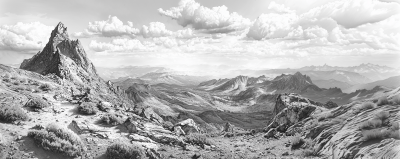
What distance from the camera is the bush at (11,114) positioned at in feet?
51.0

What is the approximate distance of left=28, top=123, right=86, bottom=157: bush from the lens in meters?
13.4

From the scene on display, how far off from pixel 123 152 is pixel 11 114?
982cm

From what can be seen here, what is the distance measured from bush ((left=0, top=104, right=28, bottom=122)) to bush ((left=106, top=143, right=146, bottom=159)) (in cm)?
847

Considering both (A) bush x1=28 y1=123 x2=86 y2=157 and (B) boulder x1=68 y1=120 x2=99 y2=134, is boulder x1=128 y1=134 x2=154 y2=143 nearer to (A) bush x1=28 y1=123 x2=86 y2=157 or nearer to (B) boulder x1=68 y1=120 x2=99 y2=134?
(B) boulder x1=68 y1=120 x2=99 y2=134

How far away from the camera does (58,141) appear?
1385cm

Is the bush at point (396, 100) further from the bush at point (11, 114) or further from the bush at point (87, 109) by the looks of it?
the bush at point (11, 114)

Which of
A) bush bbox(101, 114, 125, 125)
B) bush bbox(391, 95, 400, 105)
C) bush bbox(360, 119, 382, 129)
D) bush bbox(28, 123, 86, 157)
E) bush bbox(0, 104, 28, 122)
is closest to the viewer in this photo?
bush bbox(28, 123, 86, 157)

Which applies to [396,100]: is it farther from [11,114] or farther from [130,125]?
[11,114]

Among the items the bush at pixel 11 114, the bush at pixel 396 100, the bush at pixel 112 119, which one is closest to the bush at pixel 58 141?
the bush at pixel 11 114

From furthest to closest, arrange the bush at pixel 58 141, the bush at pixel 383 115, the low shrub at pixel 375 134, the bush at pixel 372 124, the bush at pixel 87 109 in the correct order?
the bush at pixel 87 109 < the bush at pixel 383 115 < the bush at pixel 372 124 < the low shrub at pixel 375 134 < the bush at pixel 58 141

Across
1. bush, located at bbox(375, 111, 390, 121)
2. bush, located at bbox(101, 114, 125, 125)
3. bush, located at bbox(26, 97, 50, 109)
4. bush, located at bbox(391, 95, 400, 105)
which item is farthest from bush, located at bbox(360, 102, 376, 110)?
bush, located at bbox(26, 97, 50, 109)

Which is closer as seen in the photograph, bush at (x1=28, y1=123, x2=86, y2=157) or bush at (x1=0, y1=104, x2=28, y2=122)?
bush at (x1=28, y1=123, x2=86, y2=157)

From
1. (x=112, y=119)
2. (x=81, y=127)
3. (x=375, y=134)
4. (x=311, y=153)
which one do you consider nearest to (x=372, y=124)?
(x=375, y=134)

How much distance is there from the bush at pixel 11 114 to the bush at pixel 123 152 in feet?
27.8
